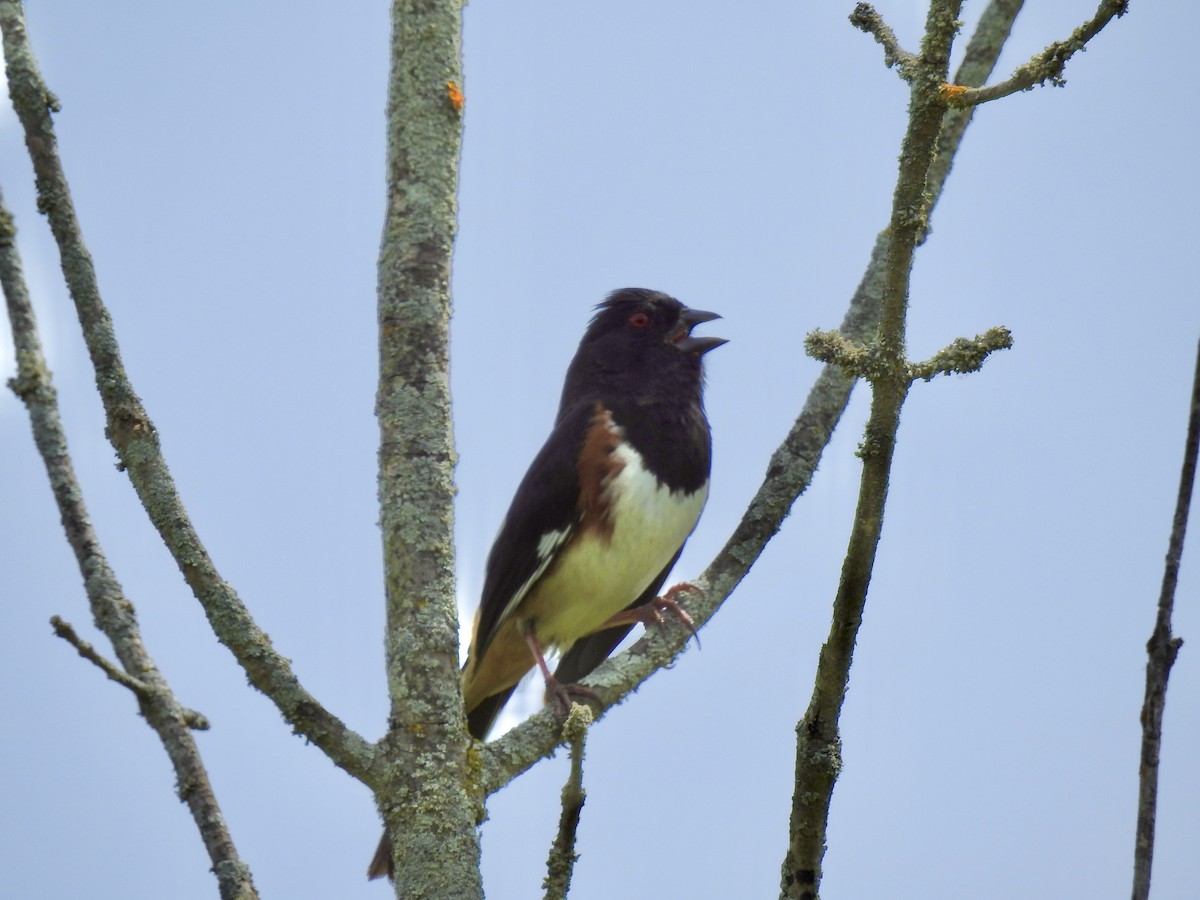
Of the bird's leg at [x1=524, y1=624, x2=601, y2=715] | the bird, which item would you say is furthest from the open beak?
the bird's leg at [x1=524, y1=624, x2=601, y2=715]

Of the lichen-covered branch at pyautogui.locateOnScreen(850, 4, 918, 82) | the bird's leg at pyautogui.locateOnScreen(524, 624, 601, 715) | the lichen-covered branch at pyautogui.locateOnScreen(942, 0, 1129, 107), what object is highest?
the lichen-covered branch at pyautogui.locateOnScreen(850, 4, 918, 82)

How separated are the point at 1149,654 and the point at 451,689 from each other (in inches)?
57.6

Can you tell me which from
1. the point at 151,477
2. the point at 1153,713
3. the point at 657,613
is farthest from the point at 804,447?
the point at 1153,713

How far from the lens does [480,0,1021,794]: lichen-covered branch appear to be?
13.6ft

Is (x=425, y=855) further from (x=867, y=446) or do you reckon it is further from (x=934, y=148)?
(x=934, y=148)

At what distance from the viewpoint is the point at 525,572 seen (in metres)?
5.18

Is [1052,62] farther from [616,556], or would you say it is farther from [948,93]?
[616,556]

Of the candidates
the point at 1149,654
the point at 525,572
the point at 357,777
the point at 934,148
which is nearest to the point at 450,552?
the point at 357,777

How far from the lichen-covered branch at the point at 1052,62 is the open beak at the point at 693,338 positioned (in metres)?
3.11

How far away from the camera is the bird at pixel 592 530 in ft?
17.0

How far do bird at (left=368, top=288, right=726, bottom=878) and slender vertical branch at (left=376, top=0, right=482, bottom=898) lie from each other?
1966mm

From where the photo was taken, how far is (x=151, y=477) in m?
3.18

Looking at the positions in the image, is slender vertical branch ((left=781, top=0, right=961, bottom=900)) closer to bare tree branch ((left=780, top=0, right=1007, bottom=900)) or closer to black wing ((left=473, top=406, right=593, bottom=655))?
bare tree branch ((left=780, top=0, right=1007, bottom=900))

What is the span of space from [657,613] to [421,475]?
6.21 feet
